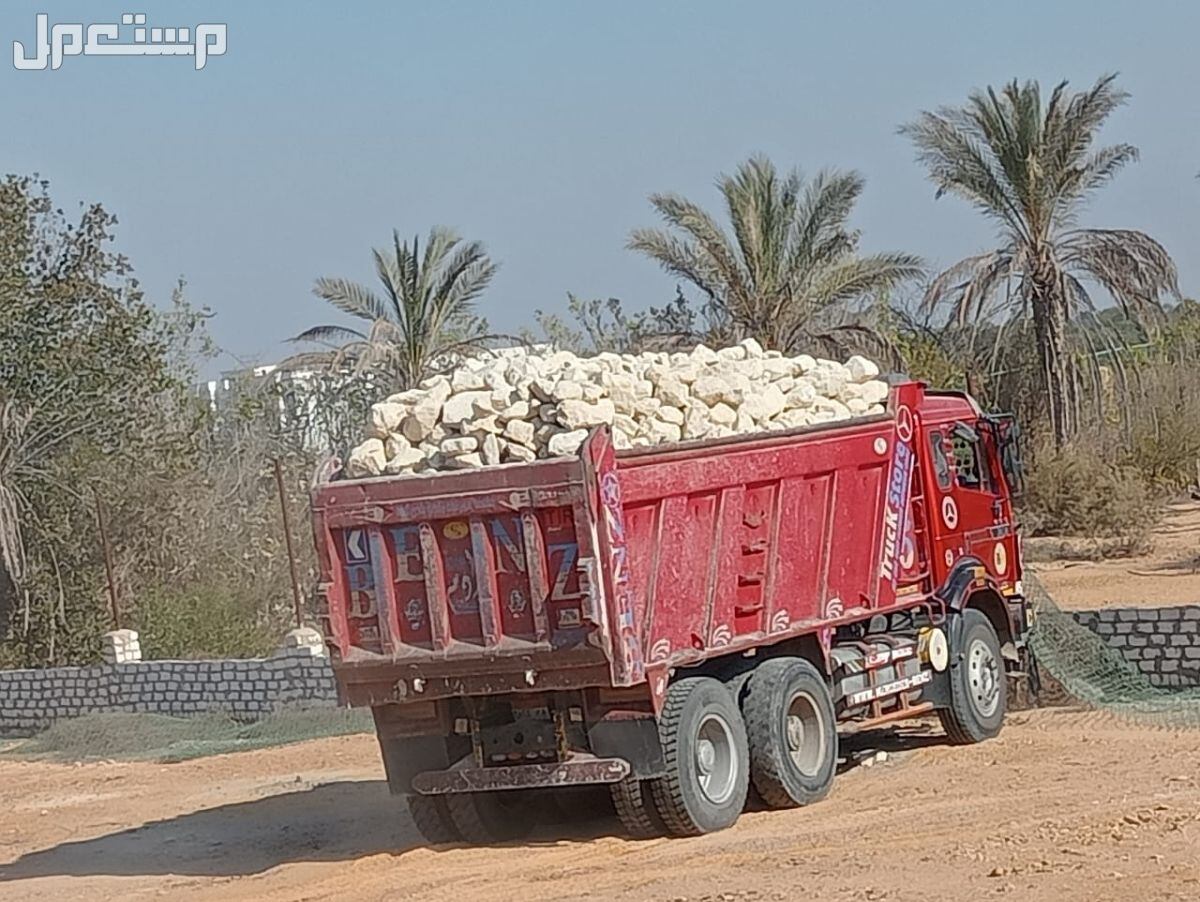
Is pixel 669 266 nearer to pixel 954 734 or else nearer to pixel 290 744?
pixel 290 744

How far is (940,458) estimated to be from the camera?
14.5 metres

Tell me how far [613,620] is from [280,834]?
14.0 feet

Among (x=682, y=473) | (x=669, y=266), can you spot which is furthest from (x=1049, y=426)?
(x=682, y=473)

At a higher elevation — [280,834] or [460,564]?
[460,564]

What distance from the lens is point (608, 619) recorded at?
36.1ft

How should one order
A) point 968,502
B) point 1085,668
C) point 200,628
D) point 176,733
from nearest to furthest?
point 968,502 → point 1085,668 → point 176,733 → point 200,628

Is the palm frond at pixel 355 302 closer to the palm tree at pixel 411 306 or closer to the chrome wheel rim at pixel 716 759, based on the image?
the palm tree at pixel 411 306

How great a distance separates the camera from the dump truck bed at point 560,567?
36.4ft

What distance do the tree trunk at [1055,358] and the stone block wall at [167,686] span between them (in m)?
14.6

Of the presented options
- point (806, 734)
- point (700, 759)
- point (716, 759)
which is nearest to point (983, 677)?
point (806, 734)

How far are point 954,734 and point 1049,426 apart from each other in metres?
20.7

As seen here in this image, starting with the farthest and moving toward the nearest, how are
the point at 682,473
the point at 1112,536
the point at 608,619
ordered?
1. the point at 1112,536
2. the point at 682,473
3. the point at 608,619

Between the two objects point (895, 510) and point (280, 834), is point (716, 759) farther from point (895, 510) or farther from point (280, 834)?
point (280, 834)

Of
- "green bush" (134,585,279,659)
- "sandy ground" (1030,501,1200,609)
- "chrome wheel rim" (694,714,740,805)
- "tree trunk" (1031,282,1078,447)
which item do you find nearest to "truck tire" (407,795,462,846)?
"chrome wheel rim" (694,714,740,805)
